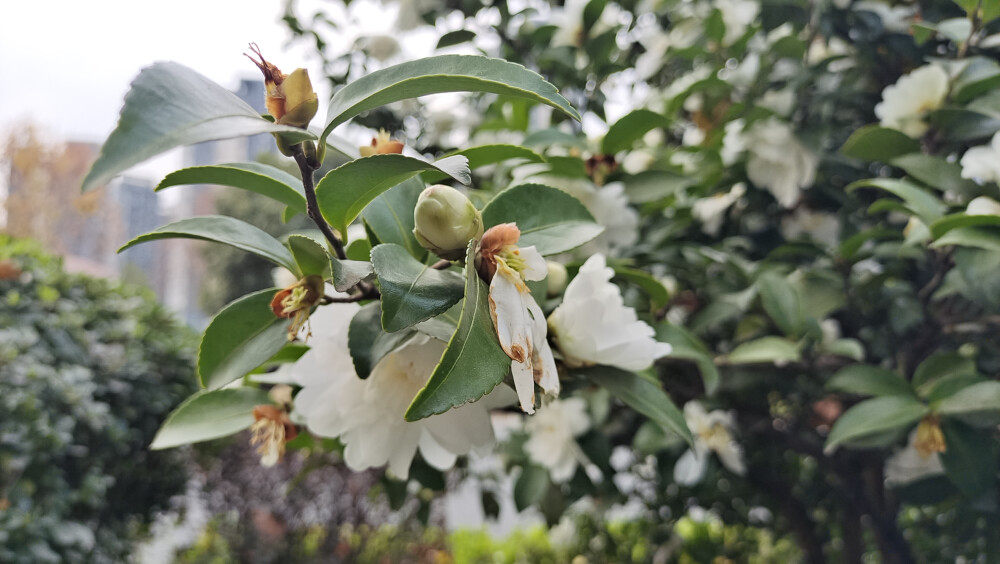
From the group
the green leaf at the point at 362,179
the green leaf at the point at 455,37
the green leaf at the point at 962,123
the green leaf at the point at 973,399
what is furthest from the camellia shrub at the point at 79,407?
the green leaf at the point at 962,123

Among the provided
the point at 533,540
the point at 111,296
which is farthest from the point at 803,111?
the point at 111,296

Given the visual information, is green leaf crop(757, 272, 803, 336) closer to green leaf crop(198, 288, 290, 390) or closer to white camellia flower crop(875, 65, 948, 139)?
white camellia flower crop(875, 65, 948, 139)

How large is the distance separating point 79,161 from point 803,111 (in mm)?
7214

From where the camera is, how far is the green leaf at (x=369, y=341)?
292 mm

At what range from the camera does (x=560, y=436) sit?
0.76 meters

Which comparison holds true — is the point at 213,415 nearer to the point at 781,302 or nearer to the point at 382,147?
the point at 382,147

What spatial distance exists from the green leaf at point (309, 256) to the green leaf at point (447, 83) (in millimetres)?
54

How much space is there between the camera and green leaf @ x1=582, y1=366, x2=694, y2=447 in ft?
1.20

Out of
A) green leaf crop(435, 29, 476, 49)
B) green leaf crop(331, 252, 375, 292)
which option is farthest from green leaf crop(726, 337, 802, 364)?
green leaf crop(435, 29, 476, 49)

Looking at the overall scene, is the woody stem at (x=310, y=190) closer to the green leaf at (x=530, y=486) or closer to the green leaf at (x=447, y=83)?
the green leaf at (x=447, y=83)

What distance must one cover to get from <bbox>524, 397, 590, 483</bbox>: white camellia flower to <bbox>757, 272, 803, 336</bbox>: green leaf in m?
→ 0.25

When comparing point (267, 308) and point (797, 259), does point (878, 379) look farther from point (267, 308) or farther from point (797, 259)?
point (267, 308)

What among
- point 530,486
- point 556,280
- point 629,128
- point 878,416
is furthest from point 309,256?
point 530,486

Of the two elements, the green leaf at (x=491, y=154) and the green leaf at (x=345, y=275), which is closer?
the green leaf at (x=345, y=275)
